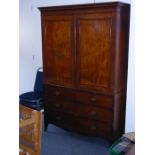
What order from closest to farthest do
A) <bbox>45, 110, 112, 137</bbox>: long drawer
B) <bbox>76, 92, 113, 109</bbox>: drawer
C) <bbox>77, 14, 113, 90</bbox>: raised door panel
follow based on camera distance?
<bbox>77, 14, 113, 90</bbox>: raised door panel, <bbox>76, 92, 113, 109</bbox>: drawer, <bbox>45, 110, 112, 137</bbox>: long drawer

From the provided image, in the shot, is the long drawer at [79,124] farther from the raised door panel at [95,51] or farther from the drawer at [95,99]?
the raised door panel at [95,51]

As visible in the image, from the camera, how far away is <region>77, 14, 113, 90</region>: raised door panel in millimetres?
2990

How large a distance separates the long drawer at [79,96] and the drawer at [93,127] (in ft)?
0.83

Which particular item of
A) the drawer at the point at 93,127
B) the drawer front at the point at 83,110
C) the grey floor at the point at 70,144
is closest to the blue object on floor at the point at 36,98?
the drawer front at the point at 83,110

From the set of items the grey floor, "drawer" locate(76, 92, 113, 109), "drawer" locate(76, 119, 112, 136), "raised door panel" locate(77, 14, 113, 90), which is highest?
"raised door panel" locate(77, 14, 113, 90)

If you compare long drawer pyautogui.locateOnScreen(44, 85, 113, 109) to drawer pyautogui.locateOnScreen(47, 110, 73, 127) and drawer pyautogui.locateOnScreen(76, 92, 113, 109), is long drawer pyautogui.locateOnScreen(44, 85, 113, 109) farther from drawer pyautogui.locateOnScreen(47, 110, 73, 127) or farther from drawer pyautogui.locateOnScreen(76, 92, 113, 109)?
drawer pyautogui.locateOnScreen(47, 110, 73, 127)

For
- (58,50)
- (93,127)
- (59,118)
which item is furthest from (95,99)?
(58,50)

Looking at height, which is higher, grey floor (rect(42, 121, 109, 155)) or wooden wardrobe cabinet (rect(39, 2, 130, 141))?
wooden wardrobe cabinet (rect(39, 2, 130, 141))

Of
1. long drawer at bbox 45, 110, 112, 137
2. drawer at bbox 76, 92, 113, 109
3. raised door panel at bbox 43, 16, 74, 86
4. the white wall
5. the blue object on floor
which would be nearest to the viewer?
drawer at bbox 76, 92, 113, 109

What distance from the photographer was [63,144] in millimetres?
3400

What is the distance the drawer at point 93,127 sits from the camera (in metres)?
3.19

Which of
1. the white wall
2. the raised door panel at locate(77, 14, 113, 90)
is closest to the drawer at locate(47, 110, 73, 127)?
the raised door panel at locate(77, 14, 113, 90)

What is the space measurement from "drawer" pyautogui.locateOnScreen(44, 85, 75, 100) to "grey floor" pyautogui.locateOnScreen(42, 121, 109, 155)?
1.88 ft
